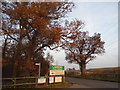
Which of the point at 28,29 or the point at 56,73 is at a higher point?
the point at 28,29

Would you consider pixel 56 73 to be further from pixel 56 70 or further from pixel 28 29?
pixel 28 29

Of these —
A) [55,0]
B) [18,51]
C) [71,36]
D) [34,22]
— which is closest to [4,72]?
[18,51]

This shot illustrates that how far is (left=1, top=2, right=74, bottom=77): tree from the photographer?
16352mm

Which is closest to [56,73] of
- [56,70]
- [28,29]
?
[56,70]

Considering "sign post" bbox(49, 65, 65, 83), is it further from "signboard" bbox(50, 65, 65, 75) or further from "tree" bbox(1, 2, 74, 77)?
"tree" bbox(1, 2, 74, 77)

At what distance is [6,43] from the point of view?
19.6 meters

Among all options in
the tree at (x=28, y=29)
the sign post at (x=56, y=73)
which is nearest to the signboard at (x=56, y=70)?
the sign post at (x=56, y=73)

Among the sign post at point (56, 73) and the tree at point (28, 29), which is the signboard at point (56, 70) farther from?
the tree at point (28, 29)

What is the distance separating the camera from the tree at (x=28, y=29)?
1635 centimetres

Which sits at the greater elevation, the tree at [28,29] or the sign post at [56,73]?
the tree at [28,29]

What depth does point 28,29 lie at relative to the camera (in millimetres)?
18203

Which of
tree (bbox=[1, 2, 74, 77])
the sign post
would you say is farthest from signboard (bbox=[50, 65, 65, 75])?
tree (bbox=[1, 2, 74, 77])

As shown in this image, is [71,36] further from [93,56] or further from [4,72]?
[93,56]

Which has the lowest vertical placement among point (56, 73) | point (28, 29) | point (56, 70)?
point (56, 73)
